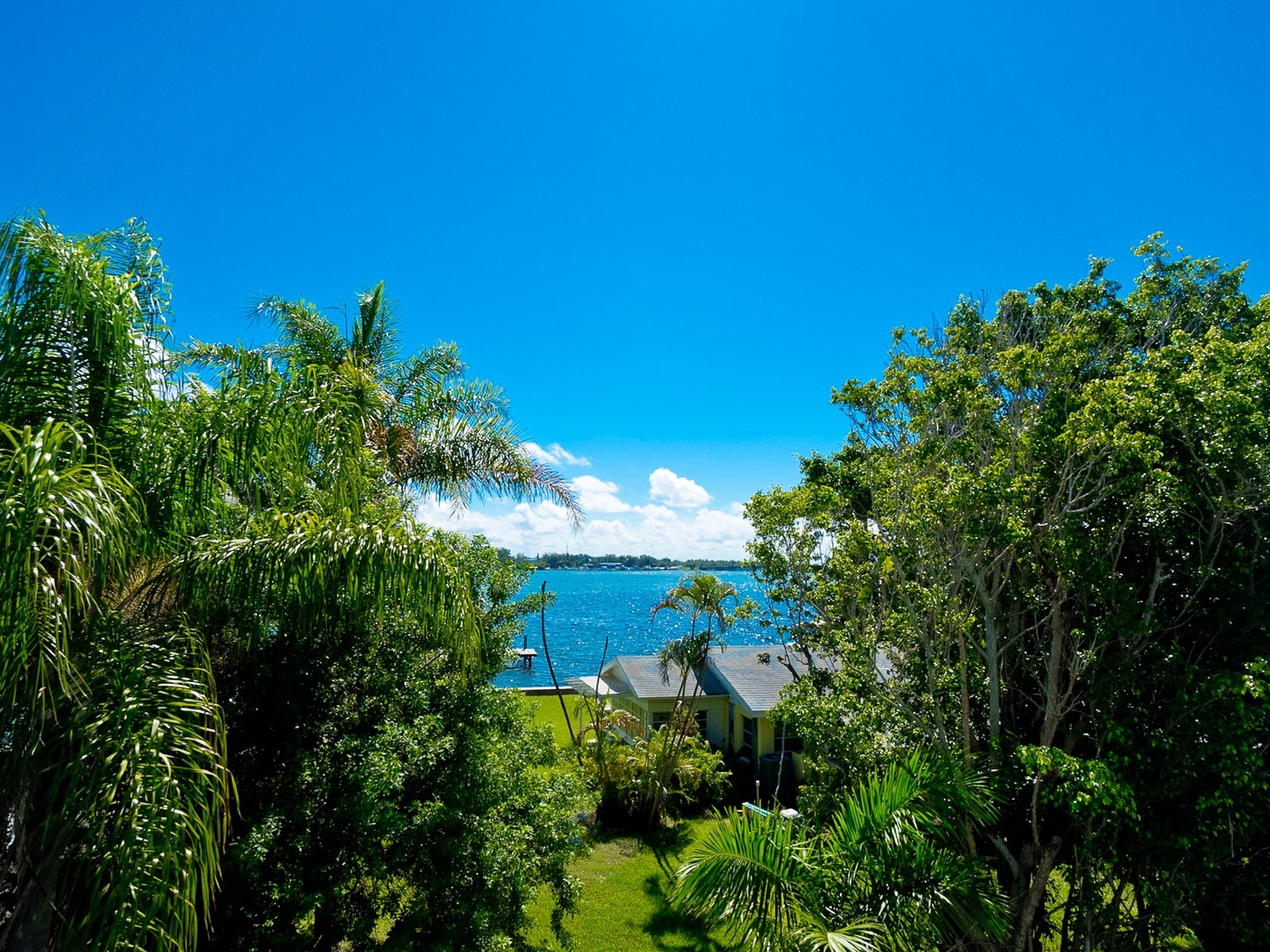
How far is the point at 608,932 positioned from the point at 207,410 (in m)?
11.3

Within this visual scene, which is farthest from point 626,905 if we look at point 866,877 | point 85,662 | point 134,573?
point 85,662

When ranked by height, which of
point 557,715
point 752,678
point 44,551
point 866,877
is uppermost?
point 44,551

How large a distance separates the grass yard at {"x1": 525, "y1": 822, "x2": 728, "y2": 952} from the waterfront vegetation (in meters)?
3.33

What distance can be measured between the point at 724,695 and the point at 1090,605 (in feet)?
49.4

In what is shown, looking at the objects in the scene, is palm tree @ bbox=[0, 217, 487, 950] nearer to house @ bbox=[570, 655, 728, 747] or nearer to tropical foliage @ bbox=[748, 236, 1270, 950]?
tropical foliage @ bbox=[748, 236, 1270, 950]

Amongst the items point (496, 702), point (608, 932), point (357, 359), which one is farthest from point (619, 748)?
point (357, 359)

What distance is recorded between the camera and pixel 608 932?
38.9 feet

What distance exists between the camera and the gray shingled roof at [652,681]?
73.0 ft

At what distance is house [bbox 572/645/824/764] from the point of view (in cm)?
2016

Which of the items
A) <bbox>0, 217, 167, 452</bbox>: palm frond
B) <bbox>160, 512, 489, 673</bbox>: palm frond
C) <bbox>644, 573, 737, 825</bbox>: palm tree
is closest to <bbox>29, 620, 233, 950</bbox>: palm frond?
<bbox>160, 512, 489, 673</bbox>: palm frond

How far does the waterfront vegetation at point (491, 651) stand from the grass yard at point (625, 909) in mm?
3326

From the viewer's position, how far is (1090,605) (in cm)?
841

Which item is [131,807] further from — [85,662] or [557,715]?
[557,715]

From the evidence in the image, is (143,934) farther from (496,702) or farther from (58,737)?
(496,702)
